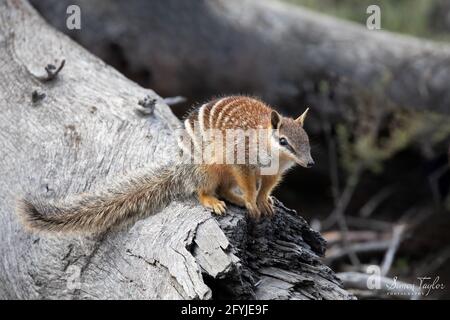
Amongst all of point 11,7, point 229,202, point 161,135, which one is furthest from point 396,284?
point 11,7

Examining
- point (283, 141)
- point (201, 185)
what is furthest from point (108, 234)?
A: point (283, 141)

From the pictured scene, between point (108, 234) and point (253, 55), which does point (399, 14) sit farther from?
point (108, 234)

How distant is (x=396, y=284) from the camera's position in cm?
564

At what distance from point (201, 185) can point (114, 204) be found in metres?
0.55

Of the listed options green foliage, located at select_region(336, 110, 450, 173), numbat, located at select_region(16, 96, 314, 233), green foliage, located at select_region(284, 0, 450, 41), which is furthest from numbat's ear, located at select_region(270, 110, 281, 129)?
green foliage, located at select_region(284, 0, 450, 41)

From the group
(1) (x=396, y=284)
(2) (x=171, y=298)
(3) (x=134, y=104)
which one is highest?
(3) (x=134, y=104)

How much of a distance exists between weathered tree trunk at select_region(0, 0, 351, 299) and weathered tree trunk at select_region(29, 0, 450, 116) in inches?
92.2

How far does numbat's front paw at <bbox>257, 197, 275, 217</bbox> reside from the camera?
4.43m

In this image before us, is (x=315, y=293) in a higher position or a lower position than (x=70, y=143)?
lower

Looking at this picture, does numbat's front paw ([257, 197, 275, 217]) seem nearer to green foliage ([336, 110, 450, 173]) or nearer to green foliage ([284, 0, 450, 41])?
green foliage ([336, 110, 450, 173])

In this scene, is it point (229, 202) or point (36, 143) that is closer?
point (229, 202)

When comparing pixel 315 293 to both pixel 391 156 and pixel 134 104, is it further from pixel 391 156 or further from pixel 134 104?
pixel 391 156

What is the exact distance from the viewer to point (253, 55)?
8.67 metres

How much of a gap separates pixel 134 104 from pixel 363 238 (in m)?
3.77
